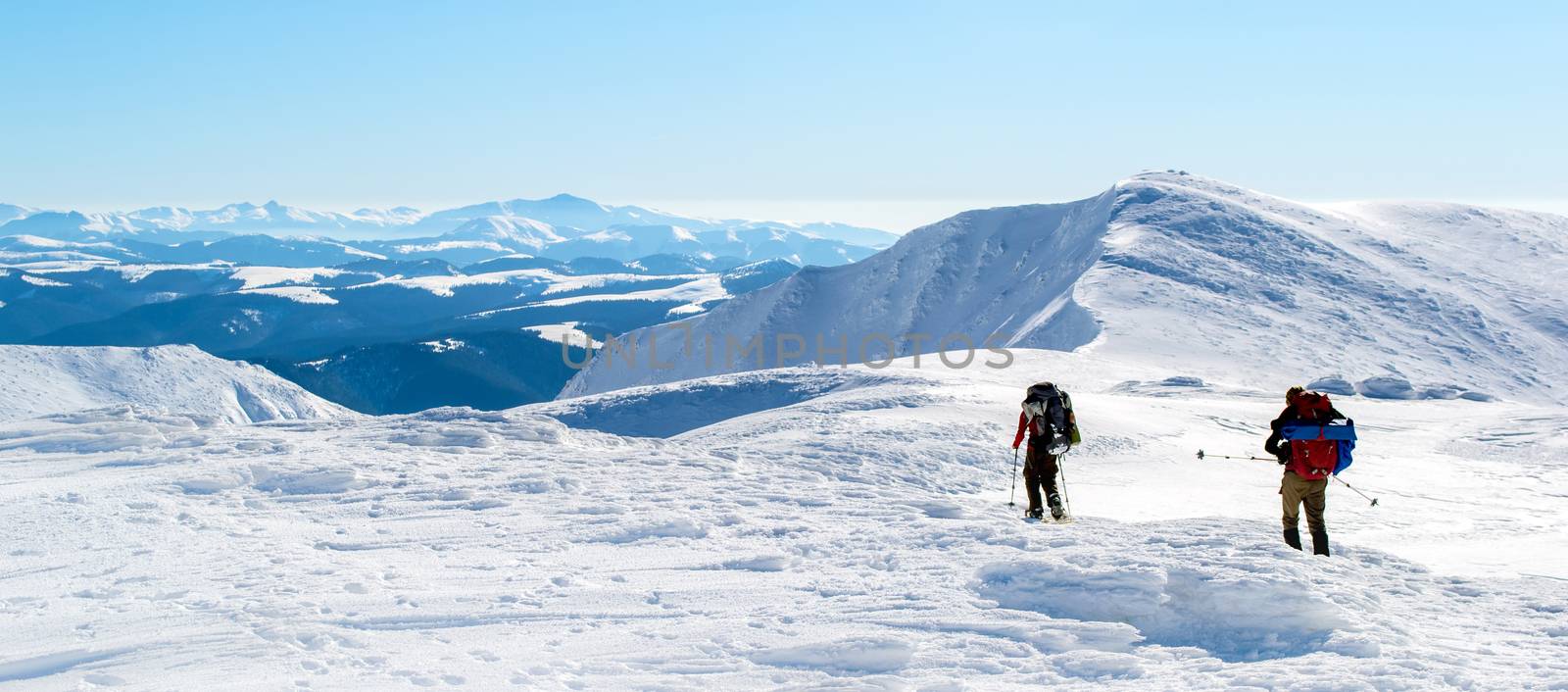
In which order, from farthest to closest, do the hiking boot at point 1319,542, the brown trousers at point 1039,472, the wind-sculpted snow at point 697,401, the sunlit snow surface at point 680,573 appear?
the wind-sculpted snow at point 697,401 → the brown trousers at point 1039,472 → the hiking boot at point 1319,542 → the sunlit snow surface at point 680,573

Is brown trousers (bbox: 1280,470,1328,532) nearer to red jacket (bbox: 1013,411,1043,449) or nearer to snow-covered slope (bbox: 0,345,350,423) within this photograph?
red jacket (bbox: 1013,411,1043,449)

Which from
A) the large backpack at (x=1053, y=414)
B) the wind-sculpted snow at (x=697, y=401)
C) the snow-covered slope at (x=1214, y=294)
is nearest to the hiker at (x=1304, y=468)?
the large backpack at (x=1053, y=414)

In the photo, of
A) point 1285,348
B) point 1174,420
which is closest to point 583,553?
point 1174,420

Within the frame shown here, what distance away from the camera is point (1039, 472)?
40.6 ft

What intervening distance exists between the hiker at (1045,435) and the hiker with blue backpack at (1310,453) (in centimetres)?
200

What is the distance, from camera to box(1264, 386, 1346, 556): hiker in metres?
10.7

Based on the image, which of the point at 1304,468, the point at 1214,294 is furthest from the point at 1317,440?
the point at 1214,294

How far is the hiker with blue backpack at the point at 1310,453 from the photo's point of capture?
10703mm

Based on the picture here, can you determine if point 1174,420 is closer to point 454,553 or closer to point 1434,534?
point 1434,534

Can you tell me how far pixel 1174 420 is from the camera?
27.5m

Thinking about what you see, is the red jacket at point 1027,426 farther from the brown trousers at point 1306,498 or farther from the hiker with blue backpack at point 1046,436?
the brown trousers at point 1306,498

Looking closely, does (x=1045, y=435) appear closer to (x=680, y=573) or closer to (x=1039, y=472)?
(x=1039, y=472)

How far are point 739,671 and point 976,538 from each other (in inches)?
158

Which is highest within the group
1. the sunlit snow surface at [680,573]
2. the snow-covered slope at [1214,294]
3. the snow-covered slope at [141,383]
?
the snow-covered slope at [1214,294]
